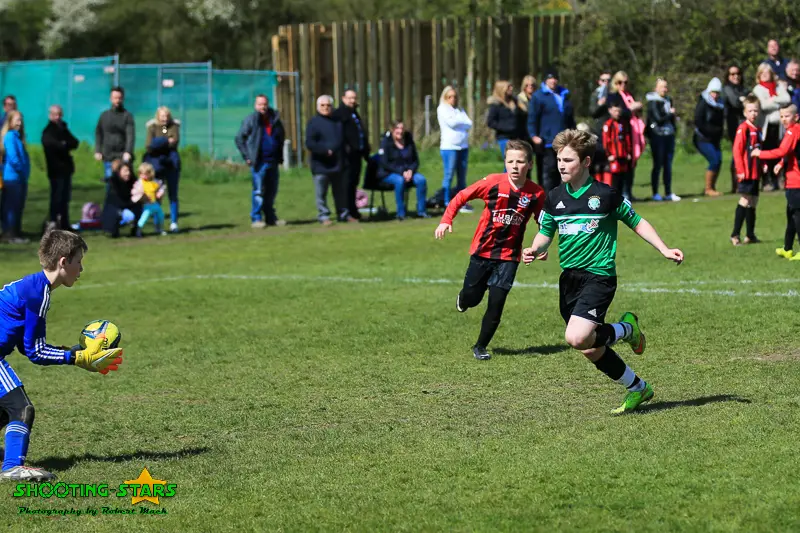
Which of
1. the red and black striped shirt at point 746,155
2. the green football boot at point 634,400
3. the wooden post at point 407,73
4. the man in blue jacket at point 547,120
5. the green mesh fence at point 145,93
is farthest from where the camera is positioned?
the wooden post at point 407,73

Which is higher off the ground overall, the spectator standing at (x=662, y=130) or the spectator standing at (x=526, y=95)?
the spectator standing at (x=526, y=95)

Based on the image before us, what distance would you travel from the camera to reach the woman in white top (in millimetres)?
20844

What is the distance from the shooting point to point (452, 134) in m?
20.8

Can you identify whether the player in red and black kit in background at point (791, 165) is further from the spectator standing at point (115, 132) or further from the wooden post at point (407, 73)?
the wooden post at point (407, 73)

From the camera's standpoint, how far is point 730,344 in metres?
10.1

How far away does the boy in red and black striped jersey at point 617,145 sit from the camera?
19.8 meters

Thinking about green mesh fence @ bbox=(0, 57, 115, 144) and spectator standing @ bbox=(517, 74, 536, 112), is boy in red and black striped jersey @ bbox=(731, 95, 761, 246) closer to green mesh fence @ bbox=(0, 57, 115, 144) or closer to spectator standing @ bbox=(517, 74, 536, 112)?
spectator standing @ bbox=(517, 74, 536, 112)

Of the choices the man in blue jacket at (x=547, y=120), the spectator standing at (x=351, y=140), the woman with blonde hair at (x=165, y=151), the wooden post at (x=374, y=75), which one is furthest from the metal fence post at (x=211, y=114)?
the man in blue jacket at (x=547, y=120)

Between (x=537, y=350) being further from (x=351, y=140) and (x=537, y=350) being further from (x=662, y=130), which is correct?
(x=662, y=130)

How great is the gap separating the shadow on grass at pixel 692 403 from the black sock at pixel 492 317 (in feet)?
7.97

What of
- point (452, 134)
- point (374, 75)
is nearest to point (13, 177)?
point (452, 134)

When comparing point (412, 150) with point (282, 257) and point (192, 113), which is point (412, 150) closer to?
point (282, 257)

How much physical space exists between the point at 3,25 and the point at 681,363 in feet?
175

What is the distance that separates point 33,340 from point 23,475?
31.3 inches
